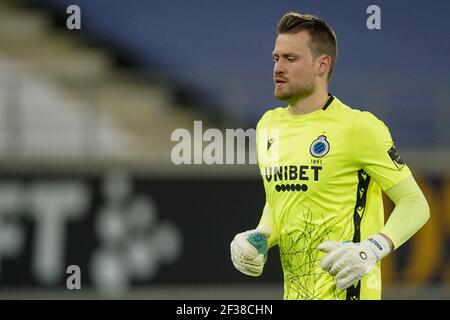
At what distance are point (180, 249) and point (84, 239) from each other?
0.70m

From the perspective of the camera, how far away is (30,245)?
8.29 metres

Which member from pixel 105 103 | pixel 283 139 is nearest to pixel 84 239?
pixel 105 103

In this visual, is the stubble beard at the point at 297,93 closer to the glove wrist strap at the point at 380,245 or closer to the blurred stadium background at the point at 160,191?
the glove wrist strap at the point at 380,245

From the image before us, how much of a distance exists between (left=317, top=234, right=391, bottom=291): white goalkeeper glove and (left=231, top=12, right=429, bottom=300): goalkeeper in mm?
48

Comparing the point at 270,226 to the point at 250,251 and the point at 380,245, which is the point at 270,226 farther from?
the point at 380,245

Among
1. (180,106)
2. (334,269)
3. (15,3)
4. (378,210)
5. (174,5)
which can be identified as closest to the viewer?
(334,269)

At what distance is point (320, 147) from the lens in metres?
4.51

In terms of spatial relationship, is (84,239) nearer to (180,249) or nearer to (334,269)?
(180,249)

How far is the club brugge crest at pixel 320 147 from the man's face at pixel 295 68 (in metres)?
0.21

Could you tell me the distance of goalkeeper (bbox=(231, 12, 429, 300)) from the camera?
4.40 m

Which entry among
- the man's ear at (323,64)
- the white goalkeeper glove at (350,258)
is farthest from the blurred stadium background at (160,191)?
the white goalkeeper glove at (350,258)

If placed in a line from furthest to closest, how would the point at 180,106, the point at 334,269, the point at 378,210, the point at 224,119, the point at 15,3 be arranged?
the point at 15,3, the point at 180,106, the point at 224,119, the point at 378,210, the point at 334,269

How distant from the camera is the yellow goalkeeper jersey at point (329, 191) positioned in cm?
441

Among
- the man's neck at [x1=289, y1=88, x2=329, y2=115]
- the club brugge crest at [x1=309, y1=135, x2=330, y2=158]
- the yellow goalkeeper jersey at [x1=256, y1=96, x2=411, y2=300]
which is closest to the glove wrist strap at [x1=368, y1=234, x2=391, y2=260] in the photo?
the yellow goalkeeper jersey at [x1=256, y1=96, x2=411, y2=300]
